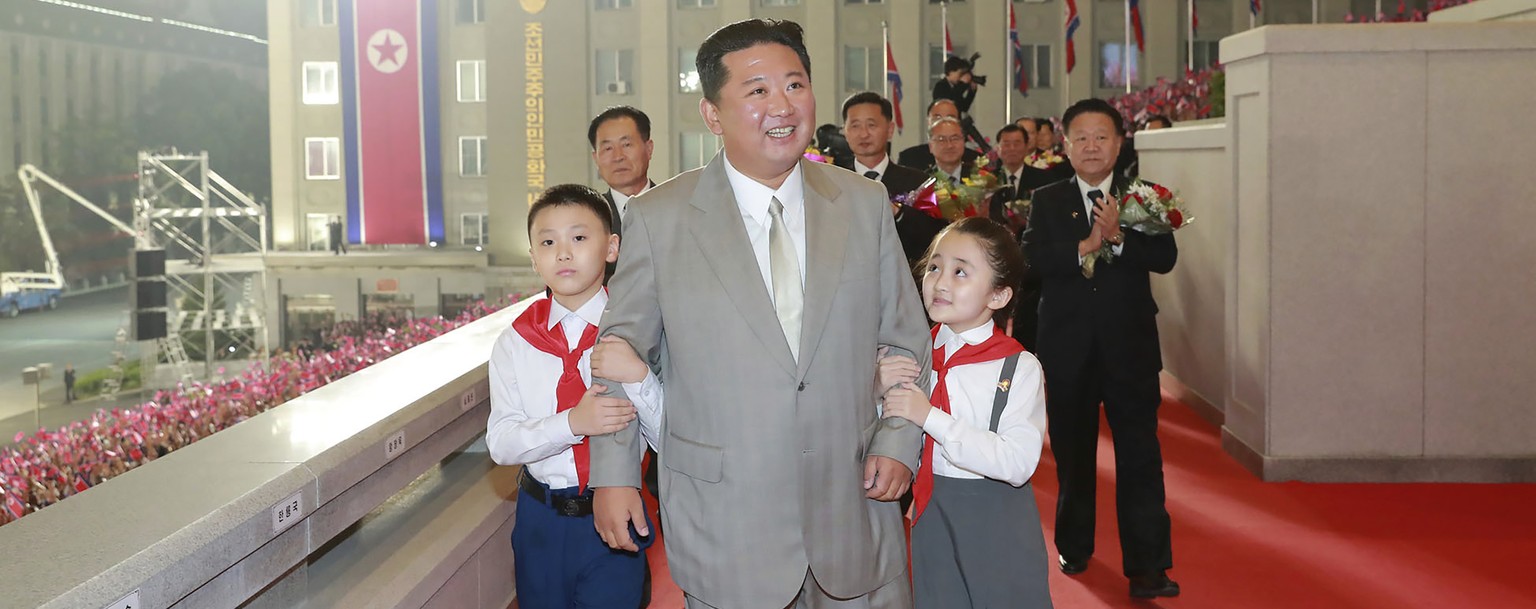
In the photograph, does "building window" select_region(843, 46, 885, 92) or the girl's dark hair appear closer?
the girl's dark hair

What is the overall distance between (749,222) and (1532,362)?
202 inches

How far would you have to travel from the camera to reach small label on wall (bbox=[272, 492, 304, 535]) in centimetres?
267

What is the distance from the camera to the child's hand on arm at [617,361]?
2344 millimetres

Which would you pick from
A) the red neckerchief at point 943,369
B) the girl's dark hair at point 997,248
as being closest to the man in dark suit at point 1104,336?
the girl's dark hair at point 997,248

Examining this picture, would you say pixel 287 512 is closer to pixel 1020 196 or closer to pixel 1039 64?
pixel 1020 196

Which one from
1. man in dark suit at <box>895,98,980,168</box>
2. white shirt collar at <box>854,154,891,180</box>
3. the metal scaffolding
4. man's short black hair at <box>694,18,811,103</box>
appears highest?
man in dark suit at <box>895,98,980,168</box>

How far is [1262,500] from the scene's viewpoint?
589 cm

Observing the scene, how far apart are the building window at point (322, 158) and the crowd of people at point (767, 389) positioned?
35.6 m

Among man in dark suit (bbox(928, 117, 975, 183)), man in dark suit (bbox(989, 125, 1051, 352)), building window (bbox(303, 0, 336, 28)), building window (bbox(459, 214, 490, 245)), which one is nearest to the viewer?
man in dark suit (bbox(989, 125, 1051, 352))

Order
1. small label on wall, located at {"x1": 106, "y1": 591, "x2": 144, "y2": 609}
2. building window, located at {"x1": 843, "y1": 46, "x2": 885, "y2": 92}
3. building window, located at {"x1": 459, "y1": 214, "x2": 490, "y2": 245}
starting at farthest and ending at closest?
building window, located at {"x1": 459, "y1": 214, "x2": 490, "y2": 245} → building window, located at {"x1": 843, "y1": 46, "x2": 885, "y2": 92} → small label on wall, located at {"x1": 106, "y1": 591, "x2": 144, "y2": 609}

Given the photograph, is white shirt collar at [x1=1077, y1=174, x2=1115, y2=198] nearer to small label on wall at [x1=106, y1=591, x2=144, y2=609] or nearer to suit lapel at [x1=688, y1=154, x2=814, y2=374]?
suit lapel at [x1=688, y1=154, x2=814, y2=374]

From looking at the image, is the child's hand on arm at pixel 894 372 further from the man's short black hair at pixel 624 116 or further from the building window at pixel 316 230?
the building window at pixel 316 230

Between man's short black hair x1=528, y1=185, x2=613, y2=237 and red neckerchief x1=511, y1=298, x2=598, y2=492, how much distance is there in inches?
8.7

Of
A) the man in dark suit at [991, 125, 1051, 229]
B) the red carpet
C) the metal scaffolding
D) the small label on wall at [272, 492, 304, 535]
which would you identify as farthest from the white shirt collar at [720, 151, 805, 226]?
the metal scaffolding
